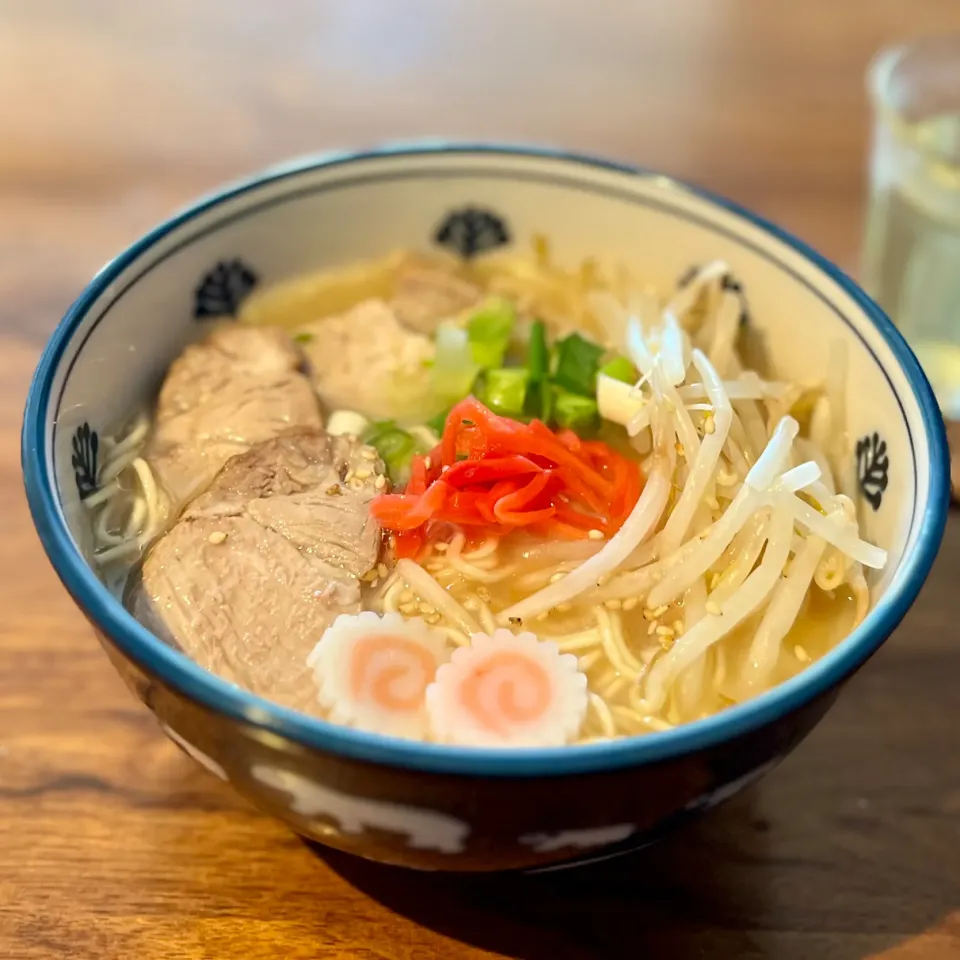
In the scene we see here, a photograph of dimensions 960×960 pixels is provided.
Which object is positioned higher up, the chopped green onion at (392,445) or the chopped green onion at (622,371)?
the chopped green onion at (622,371)

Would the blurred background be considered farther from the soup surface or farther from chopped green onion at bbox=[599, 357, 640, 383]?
chopped green onion at bbox=[599, 357, 640, 383]

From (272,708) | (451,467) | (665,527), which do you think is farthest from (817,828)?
(272,708)

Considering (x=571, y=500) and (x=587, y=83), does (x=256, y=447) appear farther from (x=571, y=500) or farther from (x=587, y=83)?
(x=587, y=83)

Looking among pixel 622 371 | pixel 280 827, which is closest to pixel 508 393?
pixel 622 371

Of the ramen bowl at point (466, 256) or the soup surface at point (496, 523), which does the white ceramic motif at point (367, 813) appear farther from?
the soup surface at point (496, 523)

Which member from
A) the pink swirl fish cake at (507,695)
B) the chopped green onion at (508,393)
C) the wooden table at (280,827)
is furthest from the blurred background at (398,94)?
the pink swirl fish cake at (507,695)

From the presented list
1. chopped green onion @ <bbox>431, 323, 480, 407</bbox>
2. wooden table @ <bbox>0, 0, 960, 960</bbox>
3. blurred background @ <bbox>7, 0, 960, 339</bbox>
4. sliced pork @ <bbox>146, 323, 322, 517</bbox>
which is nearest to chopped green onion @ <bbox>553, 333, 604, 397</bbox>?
chopped green onion @ <bbox>431, 323, 480, 407</bbox>
